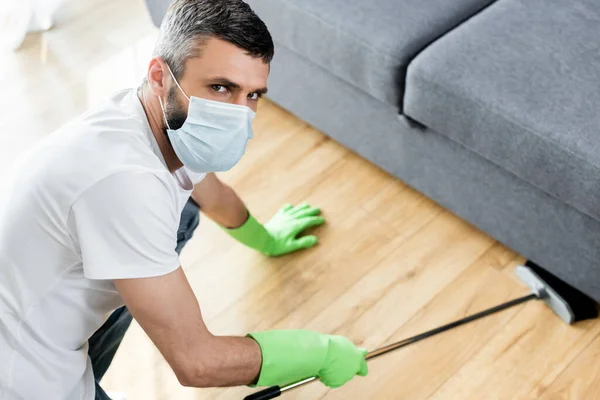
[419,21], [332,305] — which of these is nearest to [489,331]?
[332,305]

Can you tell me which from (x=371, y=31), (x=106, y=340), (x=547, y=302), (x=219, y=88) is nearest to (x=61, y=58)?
(x=371, y=31)

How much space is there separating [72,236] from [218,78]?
0.36 metres

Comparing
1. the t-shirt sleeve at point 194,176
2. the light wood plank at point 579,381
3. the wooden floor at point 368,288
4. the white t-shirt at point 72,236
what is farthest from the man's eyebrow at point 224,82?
the light wood plank at point 579,381

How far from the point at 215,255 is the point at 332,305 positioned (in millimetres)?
360

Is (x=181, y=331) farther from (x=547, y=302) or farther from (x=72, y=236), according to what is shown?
(x=547, y=302)

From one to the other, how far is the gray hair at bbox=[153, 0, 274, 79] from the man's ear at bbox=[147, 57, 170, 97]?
12 mm

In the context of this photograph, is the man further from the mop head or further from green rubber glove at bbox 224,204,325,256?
the mop head

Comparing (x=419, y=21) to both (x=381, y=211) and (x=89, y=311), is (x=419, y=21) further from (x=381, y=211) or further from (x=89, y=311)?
(x=89, y=311)

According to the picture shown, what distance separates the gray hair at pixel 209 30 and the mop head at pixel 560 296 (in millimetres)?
931

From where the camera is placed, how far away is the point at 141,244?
119 centimetres

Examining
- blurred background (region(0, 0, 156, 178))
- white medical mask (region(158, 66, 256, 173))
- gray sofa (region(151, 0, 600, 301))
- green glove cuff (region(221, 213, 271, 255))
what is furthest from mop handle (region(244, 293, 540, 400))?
blurred background (region(0, 0, 156, 178))

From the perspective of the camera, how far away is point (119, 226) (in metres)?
1.16

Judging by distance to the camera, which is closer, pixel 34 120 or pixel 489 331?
pixel 489 331

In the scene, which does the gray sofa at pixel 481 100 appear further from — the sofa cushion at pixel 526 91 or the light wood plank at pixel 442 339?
the light wood plank at pixel 442 339
